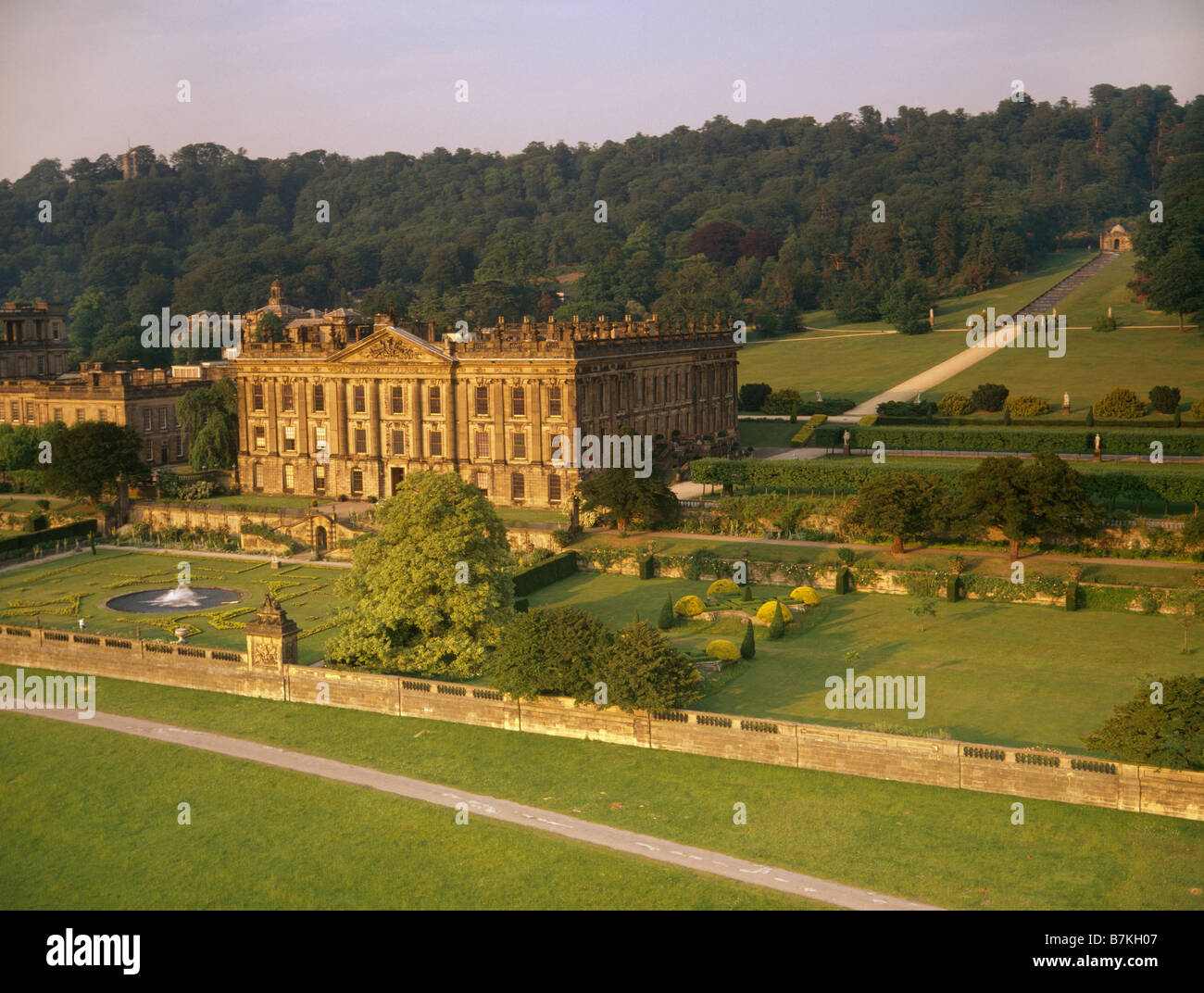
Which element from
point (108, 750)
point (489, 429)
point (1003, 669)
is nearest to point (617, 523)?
point (489, 429)

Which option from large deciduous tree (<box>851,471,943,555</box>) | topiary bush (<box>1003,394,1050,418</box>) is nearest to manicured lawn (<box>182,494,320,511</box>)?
large deciduous tree (<box>851,471,943,555</box>)

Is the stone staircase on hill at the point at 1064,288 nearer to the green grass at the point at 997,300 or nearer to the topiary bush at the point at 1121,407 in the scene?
the green grass at the point at 997,300

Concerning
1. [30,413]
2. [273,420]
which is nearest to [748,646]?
[273,420]

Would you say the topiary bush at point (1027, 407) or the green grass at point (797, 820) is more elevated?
the topiary bush at point (1027, 407)

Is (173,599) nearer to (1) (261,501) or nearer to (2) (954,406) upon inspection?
(1) (261,501)

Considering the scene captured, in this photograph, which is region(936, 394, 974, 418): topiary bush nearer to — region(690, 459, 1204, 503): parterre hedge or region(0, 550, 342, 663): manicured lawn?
region(690, 459, 1204, 503): parterre hedge

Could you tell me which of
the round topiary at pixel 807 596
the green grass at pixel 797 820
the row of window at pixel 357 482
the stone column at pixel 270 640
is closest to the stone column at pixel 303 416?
the row of window at pixel 357 482
